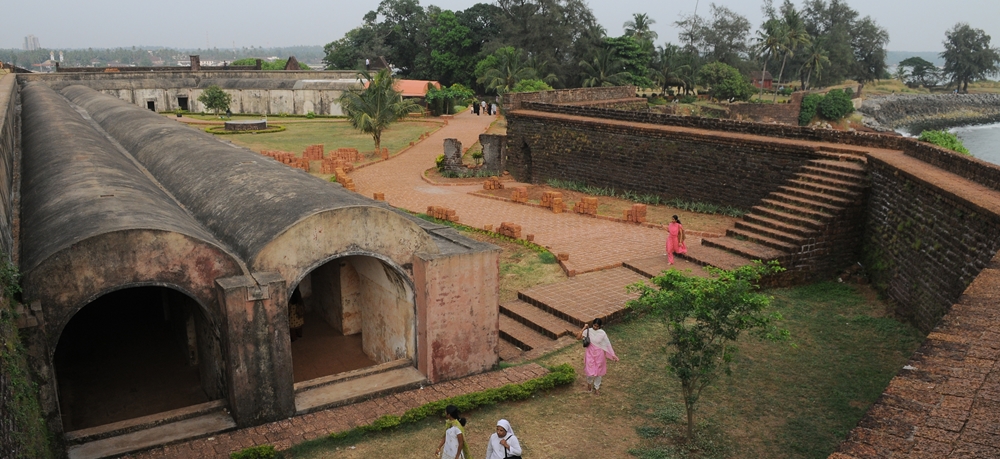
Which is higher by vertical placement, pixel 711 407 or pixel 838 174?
pixel 838 174

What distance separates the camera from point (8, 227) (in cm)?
755

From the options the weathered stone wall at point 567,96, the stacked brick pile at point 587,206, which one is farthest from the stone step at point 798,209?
the weathered stone wall at point 567,96

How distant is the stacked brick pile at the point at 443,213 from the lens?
1702 centimetres

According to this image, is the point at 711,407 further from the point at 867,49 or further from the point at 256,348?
the point at 867,49

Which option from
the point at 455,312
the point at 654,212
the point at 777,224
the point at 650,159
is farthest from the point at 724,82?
the point at 455,312

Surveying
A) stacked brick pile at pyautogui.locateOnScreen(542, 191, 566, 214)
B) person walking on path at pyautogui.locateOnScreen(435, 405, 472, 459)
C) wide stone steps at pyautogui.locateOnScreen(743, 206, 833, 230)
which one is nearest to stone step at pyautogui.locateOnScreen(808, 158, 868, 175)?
wide stone steps at pyautogui.locateOnScreen(743, 206, 833, 230)

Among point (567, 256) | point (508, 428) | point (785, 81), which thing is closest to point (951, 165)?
point (567, 256)

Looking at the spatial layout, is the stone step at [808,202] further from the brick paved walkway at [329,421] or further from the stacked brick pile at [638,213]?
the brick paved walkway at [329,421]

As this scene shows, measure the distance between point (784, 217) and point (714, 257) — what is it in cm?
169

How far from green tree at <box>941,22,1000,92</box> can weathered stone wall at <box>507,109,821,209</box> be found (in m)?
73.0

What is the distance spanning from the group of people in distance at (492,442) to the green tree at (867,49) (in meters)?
71.5

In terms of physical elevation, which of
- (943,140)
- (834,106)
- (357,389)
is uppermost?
(943,140)

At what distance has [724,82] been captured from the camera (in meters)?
49.3

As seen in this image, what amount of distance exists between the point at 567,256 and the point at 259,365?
23.4ft
